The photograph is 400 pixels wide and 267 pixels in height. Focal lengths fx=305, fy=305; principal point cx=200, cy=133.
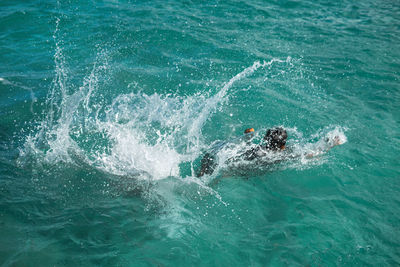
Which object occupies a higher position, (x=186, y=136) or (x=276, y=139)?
(x=276, y=139)

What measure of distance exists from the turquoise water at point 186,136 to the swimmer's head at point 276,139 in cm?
56

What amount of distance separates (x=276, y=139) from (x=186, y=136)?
7.12 feet

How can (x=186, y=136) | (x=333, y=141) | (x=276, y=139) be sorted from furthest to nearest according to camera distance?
(x=186, y=136), (x=333, y=141), (x=276, y=139)

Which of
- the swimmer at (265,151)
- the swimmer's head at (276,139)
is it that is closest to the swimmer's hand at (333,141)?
the swimmer at (265,151)

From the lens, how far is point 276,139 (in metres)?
6.10

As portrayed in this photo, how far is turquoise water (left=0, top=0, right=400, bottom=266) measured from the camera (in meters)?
4.84

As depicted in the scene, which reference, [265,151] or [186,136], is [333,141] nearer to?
[265,151]

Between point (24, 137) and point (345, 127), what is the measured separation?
7.62 meters

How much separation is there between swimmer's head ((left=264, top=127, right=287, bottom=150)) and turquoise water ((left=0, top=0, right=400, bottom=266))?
56 cm

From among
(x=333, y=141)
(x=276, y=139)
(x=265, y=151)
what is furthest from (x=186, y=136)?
(x=333, y=141)

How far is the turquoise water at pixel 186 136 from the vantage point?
484cm

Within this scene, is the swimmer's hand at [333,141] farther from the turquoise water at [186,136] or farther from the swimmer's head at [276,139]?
the swimmer's head at [276,139]

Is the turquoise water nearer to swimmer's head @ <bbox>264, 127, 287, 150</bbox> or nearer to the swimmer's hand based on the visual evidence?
the swimmer's hand

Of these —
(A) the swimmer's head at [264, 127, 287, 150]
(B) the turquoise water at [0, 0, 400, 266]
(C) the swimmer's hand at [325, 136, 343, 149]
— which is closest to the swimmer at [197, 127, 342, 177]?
(A) the swimmer's head at [264, 127, 287, 150]
